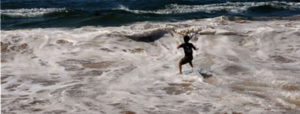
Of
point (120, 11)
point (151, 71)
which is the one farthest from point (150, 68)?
point (120, 11)

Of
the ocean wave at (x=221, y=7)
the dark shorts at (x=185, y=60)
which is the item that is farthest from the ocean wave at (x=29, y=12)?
the dark shorts at (x=185, y=60)

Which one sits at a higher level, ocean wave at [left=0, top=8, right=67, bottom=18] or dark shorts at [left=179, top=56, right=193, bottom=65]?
ocean wave at [left=0, top=8, right=67, bottom=18]

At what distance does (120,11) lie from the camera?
2267 centimetres

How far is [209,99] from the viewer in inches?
365

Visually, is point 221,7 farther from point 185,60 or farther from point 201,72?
point 201,72

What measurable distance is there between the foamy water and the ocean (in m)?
0.02

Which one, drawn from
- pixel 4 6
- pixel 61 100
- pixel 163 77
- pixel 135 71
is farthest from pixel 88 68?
pixel 4 6

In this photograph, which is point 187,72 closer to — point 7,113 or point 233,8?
point 7,113

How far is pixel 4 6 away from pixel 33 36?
11.8 metres

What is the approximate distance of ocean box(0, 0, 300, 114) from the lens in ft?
29.5

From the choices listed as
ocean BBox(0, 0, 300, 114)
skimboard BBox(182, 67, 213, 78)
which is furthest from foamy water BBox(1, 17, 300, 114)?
skimboard BBox(182, 67, 213, 78)

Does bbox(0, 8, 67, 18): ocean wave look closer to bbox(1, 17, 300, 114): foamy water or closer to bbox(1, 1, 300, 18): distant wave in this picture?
bbox(1, 1, 300, 18): distant wave

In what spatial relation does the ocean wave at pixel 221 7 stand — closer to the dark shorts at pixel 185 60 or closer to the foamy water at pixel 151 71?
the foamy water at pixel 151 71

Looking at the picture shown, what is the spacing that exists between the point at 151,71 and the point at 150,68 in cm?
33
